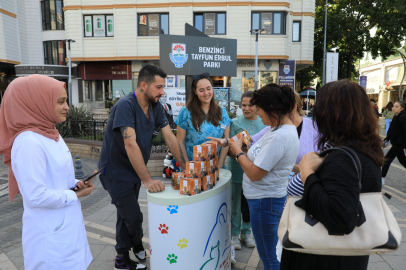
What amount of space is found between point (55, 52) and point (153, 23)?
34.1 feet

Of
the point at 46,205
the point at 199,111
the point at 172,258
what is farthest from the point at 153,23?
the point at 46,205

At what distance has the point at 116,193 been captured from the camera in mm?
2744

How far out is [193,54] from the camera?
7000 mm

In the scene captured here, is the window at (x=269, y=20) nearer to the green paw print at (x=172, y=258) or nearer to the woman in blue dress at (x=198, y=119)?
the woman in blue dress at (x=198, y=119)

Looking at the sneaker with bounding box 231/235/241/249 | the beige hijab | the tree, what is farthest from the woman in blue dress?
the tree

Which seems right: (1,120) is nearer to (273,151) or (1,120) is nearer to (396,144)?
(273,151)

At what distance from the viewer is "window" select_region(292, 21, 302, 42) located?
21766 mm

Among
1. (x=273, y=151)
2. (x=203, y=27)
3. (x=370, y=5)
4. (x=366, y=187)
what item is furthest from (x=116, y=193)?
(x=370, y=5)

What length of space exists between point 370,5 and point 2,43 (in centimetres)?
2812

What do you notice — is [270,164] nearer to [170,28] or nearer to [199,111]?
[199,111]

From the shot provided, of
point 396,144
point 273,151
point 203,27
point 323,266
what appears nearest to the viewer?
point 323,266

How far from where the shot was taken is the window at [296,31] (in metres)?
21.8

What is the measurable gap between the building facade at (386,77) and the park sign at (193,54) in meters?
30.5

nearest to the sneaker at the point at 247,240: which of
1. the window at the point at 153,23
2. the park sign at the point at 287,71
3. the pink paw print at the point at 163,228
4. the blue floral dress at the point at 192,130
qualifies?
the blue floral dress at the point at 192,130
